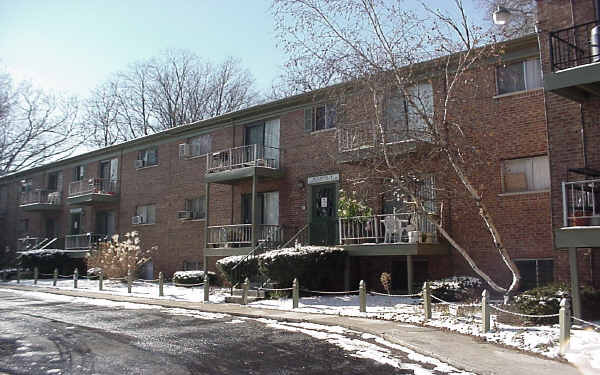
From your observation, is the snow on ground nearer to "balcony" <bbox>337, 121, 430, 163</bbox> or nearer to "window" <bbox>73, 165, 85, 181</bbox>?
"balcony" <bbox>337, 121, 430, 163</bbox>

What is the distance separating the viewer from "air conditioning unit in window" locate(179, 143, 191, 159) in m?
25.9

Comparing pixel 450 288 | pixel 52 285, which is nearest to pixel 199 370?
pixel 450 288

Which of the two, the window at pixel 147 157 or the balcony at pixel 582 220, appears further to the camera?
the window at pixel 147 157

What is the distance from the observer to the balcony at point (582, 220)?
34.8ft

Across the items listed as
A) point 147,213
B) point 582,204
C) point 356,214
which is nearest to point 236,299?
point 356,214

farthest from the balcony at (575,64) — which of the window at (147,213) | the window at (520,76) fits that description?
the window at (147,213)

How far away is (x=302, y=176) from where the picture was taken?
21.0 meters

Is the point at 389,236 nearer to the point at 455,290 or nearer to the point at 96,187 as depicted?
the point at 455,290

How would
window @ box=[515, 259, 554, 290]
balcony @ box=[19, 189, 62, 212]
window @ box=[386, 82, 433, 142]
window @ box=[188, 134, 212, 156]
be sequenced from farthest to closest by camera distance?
1. balcony @ box=[19, 189, 62, 212]
2. window @ box=[188, 134, 212, 156]
3. window @ box=[515, 259, 554, 290]
4. window @ box=[386, 82, 433, 142]

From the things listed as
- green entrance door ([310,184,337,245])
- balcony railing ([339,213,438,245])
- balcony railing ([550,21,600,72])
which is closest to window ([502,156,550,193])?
balcony railing ([339,213,438,245])

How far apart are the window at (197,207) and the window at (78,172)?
417 inches

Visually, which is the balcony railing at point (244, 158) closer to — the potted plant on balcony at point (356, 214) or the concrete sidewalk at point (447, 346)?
the potted plant on balcony at point (356, 214)

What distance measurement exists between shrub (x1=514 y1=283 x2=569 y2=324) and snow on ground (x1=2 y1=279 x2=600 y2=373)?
1.03 ft

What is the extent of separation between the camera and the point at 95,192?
30031 mm
